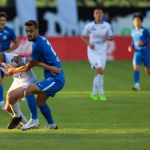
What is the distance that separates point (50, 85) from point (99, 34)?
276 inches

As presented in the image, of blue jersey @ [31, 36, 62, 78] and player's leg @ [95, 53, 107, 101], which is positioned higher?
blue jersey @ [31, 36, 62, 78]

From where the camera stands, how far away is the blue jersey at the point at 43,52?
43.5 feet

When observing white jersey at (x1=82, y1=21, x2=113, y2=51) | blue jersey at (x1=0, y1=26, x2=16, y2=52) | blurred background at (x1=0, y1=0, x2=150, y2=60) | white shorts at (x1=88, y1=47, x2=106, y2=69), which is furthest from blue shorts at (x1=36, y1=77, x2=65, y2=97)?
blurred background at (x1=0, y1=0, x2=150, y2=60)

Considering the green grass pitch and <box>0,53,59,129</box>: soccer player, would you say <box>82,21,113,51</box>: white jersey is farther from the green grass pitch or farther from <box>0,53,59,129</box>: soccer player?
<box>0,53,59,129</box>: soccer player

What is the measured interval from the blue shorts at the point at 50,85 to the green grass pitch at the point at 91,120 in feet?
2.20

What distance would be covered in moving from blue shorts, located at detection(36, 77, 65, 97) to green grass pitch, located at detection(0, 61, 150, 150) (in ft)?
2.20

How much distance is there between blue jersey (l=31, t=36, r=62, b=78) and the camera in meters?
13.2

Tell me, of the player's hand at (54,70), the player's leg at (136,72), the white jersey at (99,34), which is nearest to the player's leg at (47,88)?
the player's hand at (54,70)

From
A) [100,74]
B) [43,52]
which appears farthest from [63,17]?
[43,52]

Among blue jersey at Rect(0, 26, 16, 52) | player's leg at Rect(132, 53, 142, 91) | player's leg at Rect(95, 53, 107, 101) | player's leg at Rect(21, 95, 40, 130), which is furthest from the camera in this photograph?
player's leg at Rect(132, 53, 142, 91)

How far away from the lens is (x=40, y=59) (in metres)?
13.4

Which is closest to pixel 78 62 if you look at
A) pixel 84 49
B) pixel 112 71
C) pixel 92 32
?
pixel 84 49
